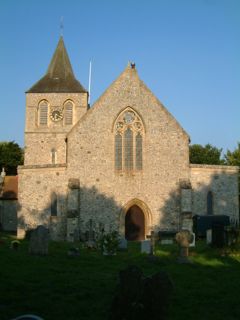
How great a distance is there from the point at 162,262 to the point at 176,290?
15.5ft

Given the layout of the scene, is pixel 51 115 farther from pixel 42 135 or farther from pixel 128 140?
pixel 128 140

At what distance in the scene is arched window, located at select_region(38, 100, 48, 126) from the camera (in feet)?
129

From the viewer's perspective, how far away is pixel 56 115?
39.5m

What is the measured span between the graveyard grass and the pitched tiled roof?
24546mm

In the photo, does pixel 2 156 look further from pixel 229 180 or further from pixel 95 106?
pixel 229 180

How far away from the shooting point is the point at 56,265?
14438 millimetres

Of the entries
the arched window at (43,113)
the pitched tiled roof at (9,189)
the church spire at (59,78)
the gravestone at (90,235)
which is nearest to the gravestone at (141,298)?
the gravestone at (90,235)

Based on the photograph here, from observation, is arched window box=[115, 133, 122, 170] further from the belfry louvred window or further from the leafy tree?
the leafy tree

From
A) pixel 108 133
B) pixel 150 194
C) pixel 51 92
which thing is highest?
pixel 51 92

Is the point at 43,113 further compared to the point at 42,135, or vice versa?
the point at 43,113

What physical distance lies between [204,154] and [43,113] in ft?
93.7

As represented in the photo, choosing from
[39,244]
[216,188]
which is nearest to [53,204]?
[216,188]

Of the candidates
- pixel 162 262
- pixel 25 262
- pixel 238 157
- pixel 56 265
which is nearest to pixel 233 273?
pixel 162 262

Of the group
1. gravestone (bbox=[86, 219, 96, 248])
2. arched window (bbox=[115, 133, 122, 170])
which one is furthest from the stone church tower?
gravestone (bbox=[86, 219, 96, 248])
